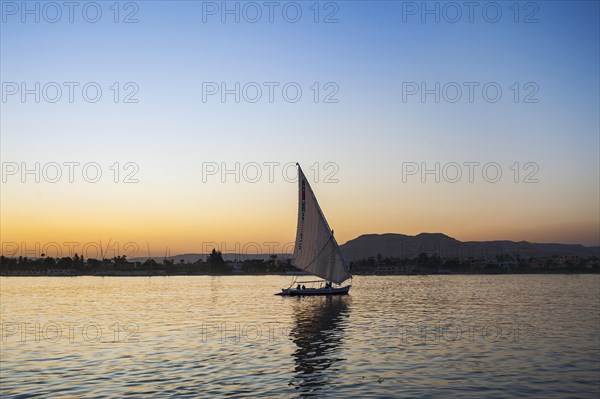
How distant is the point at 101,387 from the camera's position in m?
32.2

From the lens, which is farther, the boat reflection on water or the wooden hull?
the wooden hull

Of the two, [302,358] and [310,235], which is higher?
[310,235]

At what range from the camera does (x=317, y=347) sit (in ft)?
162

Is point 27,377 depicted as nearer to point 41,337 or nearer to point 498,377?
point 41,337

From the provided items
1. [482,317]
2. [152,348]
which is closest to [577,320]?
[482,317]

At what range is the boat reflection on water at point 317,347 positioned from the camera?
3434 cm

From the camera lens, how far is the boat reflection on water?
34344mm

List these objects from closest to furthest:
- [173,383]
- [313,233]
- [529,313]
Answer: [173,383] → [529,313] → [313,233]

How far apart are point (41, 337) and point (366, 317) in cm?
3875

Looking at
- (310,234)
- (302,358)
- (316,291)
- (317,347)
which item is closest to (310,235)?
(310,234)

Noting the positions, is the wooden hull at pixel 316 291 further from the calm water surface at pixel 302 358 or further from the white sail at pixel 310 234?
the calm water surface at pixel 302 358

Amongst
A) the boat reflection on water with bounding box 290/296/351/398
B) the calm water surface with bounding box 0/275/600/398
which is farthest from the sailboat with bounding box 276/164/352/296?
the calm water surface with bounding box 0/275/600/398

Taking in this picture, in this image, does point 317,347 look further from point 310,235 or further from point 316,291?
point 316,291

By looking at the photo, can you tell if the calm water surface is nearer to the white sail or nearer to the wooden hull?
the white sail
